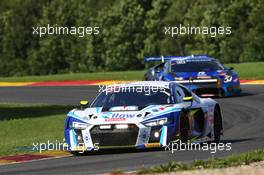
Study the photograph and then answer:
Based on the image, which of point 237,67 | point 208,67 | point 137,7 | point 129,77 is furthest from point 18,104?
point 137,7

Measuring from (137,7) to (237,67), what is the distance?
29147 millimetres

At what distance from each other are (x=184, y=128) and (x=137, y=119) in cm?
93

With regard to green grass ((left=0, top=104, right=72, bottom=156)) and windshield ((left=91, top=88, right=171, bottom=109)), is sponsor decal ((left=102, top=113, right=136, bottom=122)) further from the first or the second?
green grass ((left=0, top=104, right=72, bottom=156))

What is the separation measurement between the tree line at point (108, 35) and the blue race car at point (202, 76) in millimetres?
38664

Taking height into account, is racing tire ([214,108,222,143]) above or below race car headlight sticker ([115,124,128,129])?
below

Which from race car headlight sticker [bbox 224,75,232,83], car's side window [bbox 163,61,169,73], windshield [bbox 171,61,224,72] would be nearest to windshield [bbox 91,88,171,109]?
race car headlight sticker [bbox 224,75,232,83]

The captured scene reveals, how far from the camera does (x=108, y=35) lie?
2864 inches

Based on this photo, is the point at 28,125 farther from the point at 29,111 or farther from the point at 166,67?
the point at 166,67

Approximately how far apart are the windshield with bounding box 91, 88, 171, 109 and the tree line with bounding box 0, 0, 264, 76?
2049 inches

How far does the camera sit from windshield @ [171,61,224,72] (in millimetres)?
28391

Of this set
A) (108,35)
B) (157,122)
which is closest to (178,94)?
(157,122)

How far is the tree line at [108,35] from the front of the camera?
68.6 metres

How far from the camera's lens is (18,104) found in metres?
29.9

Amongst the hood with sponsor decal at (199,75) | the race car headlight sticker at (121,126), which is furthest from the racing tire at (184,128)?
the hood with sponsor decal at (199,75)
